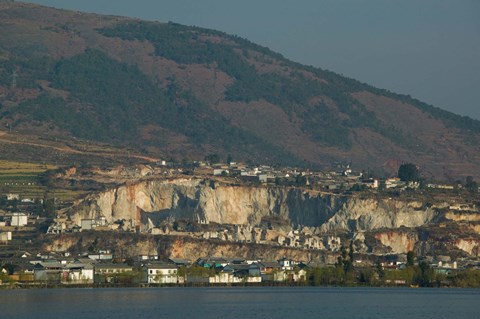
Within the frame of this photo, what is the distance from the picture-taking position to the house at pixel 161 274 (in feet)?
441

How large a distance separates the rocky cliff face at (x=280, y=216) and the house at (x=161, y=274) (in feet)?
67.3

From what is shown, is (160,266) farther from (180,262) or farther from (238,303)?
(238,303)

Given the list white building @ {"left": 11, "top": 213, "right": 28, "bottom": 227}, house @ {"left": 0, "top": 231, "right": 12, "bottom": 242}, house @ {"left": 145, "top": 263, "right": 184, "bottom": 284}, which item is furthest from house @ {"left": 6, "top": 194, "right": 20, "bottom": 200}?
house @ {"left": 145, "top": 263, "right": 184, "bottom": 284}

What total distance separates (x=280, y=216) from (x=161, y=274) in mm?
42448

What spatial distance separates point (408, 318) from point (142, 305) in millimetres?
17728

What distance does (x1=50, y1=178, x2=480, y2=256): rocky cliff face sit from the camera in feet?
529

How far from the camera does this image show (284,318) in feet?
302

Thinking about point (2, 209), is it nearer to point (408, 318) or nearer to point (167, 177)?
point (167, 177)

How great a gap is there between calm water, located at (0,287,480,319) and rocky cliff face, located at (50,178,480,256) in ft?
106

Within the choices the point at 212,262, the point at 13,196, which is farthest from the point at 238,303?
the point at 13,196

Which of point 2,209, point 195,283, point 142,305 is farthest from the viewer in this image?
point 2,209

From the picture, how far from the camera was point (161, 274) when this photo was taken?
135250 mm

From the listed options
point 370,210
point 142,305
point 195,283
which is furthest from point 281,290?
point 370,210

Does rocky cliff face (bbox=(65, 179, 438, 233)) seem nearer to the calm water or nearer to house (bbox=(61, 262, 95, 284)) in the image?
house (bbox=(61, 262, 95, 284))
